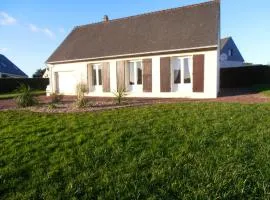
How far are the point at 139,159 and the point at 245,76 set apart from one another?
71.1 feet

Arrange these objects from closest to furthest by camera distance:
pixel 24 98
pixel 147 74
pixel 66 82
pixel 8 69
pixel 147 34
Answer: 1. pixel 24 98
2. pixel 147 74
3. pixel 147 34
4. pixel 66 82
5. pixel 8 69

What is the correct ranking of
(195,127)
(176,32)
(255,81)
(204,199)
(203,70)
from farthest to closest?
(255,81), (176,32), (203,70), (195,127), (204,199)

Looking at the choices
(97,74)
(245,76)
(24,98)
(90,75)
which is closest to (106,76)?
(97,74)

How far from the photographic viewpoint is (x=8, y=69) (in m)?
46.7

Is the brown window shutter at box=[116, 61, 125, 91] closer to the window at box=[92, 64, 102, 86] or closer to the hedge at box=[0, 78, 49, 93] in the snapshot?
the window at box=[92, 64, 102, 86]

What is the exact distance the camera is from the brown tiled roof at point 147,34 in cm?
1606

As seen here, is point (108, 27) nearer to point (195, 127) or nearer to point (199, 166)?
point (195, 127)

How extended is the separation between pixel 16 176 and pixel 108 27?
18.5 m

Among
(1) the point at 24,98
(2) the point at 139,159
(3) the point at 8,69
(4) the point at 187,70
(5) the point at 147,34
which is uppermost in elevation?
(5) the point at 147,34

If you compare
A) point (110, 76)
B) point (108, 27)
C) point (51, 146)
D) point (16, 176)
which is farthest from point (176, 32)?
point (16, 176)

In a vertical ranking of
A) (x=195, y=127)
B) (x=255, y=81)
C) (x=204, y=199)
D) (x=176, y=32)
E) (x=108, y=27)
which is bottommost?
(x=204, y=199)

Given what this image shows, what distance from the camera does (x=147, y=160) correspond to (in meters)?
5.18

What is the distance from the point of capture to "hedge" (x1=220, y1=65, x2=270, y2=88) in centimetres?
2386

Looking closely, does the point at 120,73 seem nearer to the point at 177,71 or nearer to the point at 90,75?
the point at 90,75
